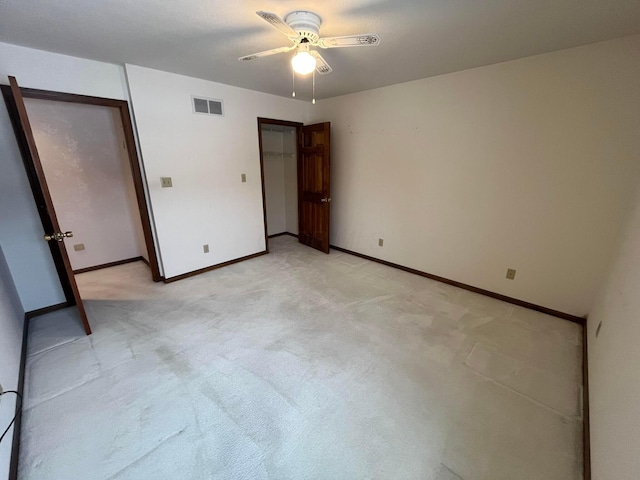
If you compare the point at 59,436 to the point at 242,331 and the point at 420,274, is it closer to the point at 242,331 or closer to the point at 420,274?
the point at 242,331

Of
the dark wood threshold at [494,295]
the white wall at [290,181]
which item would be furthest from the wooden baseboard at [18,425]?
the white wall at [290,181]

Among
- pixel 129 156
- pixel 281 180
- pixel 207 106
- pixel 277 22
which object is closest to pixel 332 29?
pixel 277 22

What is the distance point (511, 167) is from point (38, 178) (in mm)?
4114

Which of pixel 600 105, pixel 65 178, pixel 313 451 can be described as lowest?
pixel 313 451

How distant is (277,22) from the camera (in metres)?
1.52

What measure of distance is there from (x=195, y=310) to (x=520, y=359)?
293 centimetres

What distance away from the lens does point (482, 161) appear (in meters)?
2.78

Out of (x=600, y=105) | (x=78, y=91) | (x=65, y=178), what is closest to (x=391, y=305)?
(x=600, y=105)

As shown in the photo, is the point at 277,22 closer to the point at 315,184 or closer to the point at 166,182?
the point at 166,182

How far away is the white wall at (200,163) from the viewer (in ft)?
9.48

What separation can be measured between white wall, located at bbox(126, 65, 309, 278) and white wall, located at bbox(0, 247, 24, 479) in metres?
1.24

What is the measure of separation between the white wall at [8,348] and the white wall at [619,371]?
2614mm

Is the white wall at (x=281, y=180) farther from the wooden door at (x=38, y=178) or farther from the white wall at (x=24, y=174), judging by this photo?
the wooden door at (x=38, y=178)

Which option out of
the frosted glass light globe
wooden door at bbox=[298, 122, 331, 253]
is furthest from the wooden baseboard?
wooden door at bbox=[298, 122, 331, 253]
